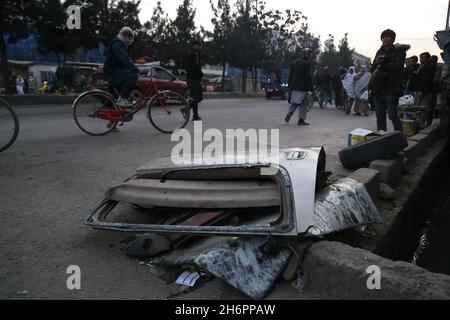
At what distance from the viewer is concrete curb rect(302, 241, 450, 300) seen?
1588 mm

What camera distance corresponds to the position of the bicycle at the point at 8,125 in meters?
4.61

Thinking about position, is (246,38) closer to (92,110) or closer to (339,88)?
(339,88)

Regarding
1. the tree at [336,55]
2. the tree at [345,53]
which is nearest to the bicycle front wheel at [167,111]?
the tree at [336,55]

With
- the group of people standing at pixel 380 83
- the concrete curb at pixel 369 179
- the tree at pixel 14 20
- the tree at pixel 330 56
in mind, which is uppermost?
the tree at pixel 330 56

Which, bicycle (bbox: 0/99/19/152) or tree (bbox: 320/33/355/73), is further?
tree (bbox: 320/33/355/73)

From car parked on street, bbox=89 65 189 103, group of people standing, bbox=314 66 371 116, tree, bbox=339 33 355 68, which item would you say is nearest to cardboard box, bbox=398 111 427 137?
group of people standing, bbox=314 66 371 116

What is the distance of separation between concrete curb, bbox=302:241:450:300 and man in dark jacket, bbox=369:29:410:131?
4181 millimetres

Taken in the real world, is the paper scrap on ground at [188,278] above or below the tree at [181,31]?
below

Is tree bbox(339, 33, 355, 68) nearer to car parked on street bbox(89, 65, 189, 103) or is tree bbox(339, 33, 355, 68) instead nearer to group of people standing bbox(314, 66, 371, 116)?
group of people standing bbox(314, 66, 371, 116)

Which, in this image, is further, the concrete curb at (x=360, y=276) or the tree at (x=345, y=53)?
the tree at (x=345, y=53)

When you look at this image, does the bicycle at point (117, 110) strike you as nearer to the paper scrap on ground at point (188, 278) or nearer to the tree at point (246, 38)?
the paper scrap on ground at point (188, 278)

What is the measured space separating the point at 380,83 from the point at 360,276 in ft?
14.5

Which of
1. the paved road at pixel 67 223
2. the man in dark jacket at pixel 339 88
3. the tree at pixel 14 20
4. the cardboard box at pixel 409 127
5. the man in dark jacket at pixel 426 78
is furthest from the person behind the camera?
the tree at pixel 14 20
